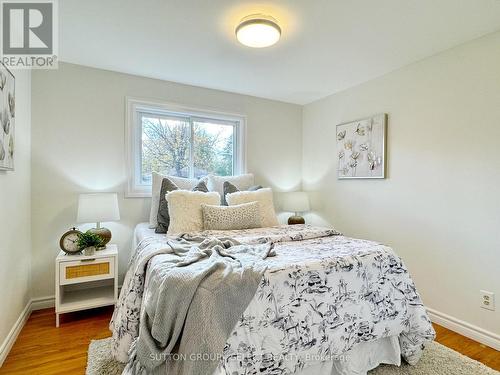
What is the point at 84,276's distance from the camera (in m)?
2.26

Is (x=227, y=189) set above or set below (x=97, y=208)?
above

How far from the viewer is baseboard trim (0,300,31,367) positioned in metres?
1.76

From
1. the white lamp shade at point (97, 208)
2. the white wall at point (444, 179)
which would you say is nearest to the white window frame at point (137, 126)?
the white lamp shade at point (97, 208)

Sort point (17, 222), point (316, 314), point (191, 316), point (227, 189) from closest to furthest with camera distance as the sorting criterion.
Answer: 1. point (191, 316)
2. point (316, 314)
3. point (17, 222)
4. point (227, 189)

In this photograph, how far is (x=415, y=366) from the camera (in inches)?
68.9

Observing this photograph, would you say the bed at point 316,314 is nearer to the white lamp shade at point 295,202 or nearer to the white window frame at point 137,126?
the white window frame at point 137,126

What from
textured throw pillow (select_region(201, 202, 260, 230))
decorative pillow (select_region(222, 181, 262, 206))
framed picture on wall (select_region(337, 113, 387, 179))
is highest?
framed picture on wall (select_region(337, 113, 387, 179))

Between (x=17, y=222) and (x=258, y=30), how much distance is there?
228 centimetres

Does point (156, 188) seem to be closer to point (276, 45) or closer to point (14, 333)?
point (14, 333)

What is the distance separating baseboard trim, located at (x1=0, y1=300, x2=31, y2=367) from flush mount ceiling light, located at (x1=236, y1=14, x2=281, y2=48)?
261cm

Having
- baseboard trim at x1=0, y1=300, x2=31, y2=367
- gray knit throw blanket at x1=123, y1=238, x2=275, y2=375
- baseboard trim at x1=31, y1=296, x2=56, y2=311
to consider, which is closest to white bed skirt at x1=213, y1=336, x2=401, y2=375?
gray knit throw blanket at x1=123, y1=238, x2=275, y2=375

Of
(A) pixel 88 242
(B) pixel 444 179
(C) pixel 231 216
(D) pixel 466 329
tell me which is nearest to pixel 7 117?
(A) pixel 88 242

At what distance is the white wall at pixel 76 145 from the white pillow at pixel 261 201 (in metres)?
0.96

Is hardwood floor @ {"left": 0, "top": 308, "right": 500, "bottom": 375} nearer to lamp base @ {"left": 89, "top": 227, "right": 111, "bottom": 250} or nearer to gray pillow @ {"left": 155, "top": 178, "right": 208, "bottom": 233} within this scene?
lamp base @ {"left": 89, "top": 227, "right": 111, "bottom": 250}
